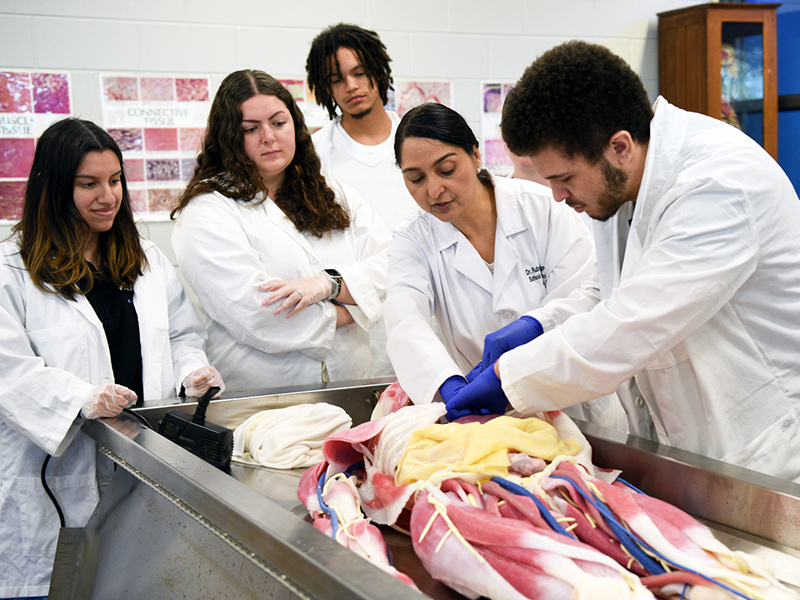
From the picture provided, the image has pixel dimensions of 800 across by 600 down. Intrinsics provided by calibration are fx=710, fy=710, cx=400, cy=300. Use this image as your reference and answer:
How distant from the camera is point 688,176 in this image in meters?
1.09

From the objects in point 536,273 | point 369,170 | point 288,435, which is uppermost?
point 369,170

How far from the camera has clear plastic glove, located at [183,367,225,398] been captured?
64.2 inches

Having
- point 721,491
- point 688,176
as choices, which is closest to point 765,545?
point 721,491

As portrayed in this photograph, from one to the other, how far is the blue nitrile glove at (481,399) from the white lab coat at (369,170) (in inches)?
60.3

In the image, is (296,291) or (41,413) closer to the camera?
(41,413)

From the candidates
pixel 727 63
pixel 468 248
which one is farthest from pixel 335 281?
pixel 727 63

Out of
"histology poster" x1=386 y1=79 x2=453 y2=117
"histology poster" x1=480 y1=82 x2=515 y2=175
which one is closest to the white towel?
"histology poster" x1=386 y1=79 x2=453 y2=117

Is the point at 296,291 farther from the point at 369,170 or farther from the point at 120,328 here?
the point at 369,170

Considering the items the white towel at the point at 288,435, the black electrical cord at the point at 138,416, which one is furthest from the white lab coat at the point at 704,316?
the black electrical cord at the point at 138,416

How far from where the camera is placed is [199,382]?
1631 mm

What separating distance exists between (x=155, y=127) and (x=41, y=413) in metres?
1.98

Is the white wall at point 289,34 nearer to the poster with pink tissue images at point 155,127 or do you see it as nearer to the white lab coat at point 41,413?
the poster with pink tissue images at point 155,127

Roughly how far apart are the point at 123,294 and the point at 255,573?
1.10m

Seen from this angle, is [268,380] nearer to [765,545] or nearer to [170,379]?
[170,379]
